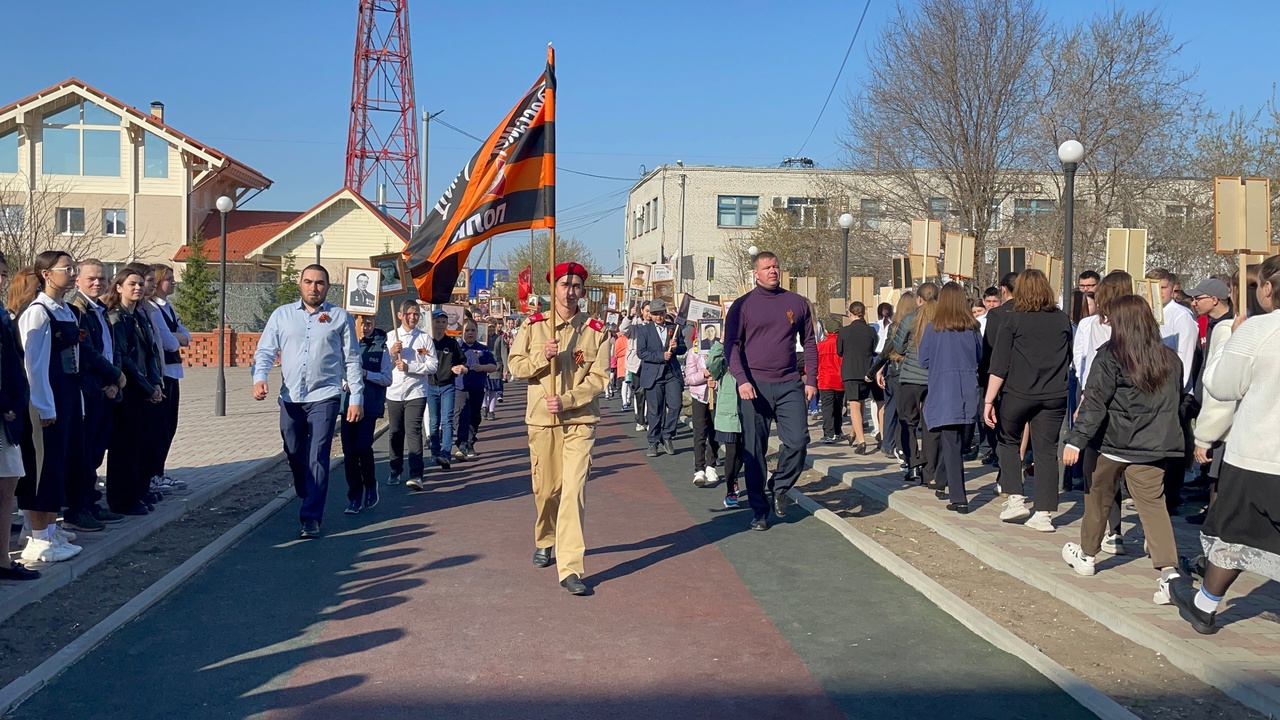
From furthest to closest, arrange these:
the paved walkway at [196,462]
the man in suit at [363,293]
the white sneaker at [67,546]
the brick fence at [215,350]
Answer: the brick fence at [215,350]
the man in suit at [363,293]
the white sneaker at [67,546]
the paved walkway at [196,462]

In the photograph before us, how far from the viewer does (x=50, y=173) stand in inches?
1738

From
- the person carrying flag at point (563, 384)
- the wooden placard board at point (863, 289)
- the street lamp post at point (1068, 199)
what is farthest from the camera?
the wooden placard board at point (863, 289)

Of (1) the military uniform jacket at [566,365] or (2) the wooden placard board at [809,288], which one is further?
(2) the wooden placard board at [809,288]

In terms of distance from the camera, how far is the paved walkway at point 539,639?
5.03 metres

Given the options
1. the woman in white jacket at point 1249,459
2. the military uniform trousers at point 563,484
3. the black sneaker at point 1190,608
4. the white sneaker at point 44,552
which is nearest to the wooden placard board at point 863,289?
the military uniform trousers at point 563,484

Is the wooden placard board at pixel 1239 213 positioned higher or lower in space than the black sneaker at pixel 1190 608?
higher

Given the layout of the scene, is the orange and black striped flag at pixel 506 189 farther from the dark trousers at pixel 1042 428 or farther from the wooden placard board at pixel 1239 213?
the wooden placard board at pixel 1239 213

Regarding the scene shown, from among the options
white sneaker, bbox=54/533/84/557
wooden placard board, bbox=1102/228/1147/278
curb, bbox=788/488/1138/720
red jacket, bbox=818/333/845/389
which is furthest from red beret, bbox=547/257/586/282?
red jacket, bbox=818/333/845/389

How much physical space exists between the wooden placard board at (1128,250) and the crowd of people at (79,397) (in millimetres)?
9773

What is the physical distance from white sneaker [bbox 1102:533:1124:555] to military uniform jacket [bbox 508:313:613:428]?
3847 mm

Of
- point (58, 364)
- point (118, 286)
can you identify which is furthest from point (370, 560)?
point (118, 286)

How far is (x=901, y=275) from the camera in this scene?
1819 cm

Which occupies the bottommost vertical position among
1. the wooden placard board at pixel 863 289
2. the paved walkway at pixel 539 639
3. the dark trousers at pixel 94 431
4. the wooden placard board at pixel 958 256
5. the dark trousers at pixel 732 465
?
the paved walkway at pixel 539 639

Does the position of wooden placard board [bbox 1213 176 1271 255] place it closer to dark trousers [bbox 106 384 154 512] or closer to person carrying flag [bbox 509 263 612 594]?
person carrying flag [bbox 509 263 612 594]
